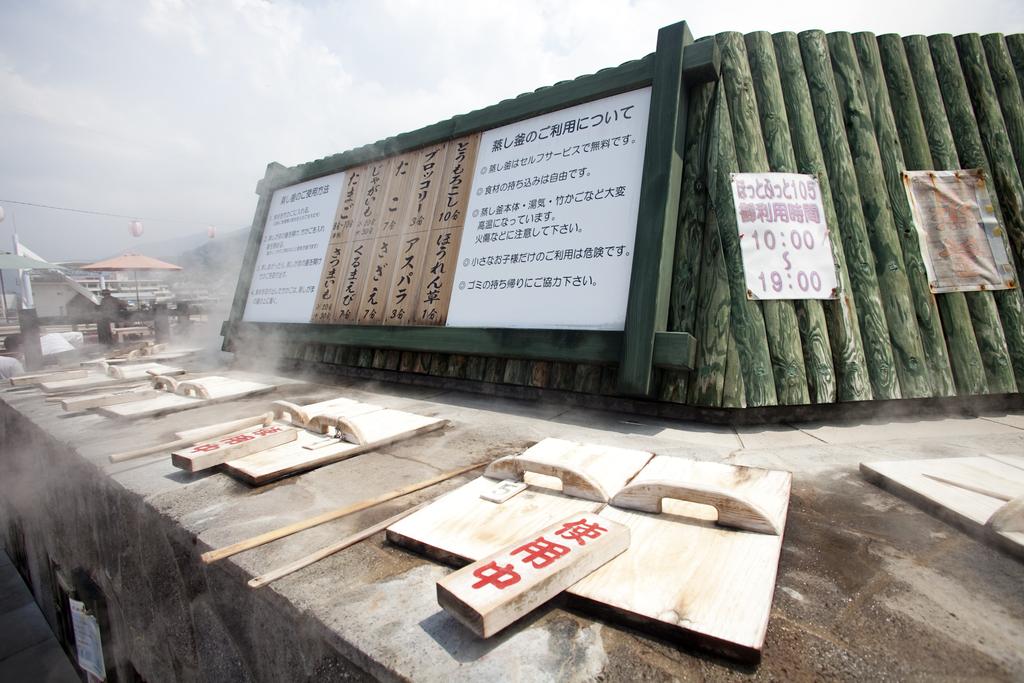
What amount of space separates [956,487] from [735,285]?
159 centimetres

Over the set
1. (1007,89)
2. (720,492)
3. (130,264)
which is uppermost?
(130,264)

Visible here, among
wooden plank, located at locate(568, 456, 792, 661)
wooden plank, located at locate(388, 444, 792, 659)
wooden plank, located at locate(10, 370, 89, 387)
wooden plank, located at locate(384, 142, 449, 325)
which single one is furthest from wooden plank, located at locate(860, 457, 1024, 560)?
wooden plank, located at locate(10, 370, 89, 387)

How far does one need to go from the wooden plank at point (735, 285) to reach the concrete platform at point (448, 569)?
12.7 inches

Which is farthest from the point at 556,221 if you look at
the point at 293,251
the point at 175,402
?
the point at 293,251

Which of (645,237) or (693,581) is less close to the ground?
(645,237)

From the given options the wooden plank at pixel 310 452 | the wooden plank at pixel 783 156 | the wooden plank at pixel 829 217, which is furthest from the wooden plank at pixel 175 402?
the wooden plank at pixel 829 217

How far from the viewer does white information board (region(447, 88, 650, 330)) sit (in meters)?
3.39

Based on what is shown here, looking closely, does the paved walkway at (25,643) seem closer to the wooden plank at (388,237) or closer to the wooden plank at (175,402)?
the wooden plank at (175,402)

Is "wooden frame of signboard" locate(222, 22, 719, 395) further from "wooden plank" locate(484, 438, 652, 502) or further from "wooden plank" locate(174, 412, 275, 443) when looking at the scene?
"wooden plank" locate(174, 412, 275, 443)

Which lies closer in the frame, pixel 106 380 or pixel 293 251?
pixel 106 380

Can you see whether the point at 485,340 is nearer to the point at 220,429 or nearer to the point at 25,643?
the point at 220,429

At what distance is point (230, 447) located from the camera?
2.41 metres

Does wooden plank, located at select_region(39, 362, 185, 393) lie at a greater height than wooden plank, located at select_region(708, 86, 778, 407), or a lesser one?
lesser

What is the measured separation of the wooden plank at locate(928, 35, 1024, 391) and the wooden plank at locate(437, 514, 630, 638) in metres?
3.65
